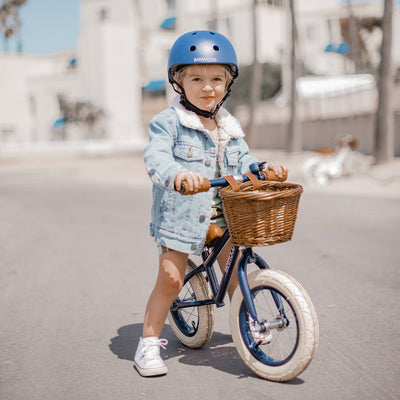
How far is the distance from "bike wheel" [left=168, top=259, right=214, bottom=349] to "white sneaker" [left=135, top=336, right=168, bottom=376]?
360 mm

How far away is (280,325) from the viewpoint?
10.6 feet

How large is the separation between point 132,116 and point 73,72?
308 inches

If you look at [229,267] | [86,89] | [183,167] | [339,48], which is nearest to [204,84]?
[183,167]

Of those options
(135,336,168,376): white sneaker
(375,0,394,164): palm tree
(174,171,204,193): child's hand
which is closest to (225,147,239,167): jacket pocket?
(174,171,204,193): child's hand

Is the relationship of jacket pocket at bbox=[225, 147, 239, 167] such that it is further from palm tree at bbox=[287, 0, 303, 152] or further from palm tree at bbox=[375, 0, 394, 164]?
palm tree at bbox=[287, 0, 303, 152]

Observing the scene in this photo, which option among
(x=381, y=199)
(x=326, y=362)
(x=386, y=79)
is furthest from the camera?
(x=386, y=79)

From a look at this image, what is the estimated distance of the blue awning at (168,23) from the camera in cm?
7212

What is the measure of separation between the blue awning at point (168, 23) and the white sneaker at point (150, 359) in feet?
235

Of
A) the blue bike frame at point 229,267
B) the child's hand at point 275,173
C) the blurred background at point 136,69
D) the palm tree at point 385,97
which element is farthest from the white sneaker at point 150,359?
the blurred background at point 136,69

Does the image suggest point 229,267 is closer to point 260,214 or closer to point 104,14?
point 260,214

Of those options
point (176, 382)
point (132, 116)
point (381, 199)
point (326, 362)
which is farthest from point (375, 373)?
point (132, 116)

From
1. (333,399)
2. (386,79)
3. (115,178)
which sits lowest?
(115,178)

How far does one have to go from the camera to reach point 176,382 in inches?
135

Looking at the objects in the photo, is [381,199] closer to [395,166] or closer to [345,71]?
[395,166]
